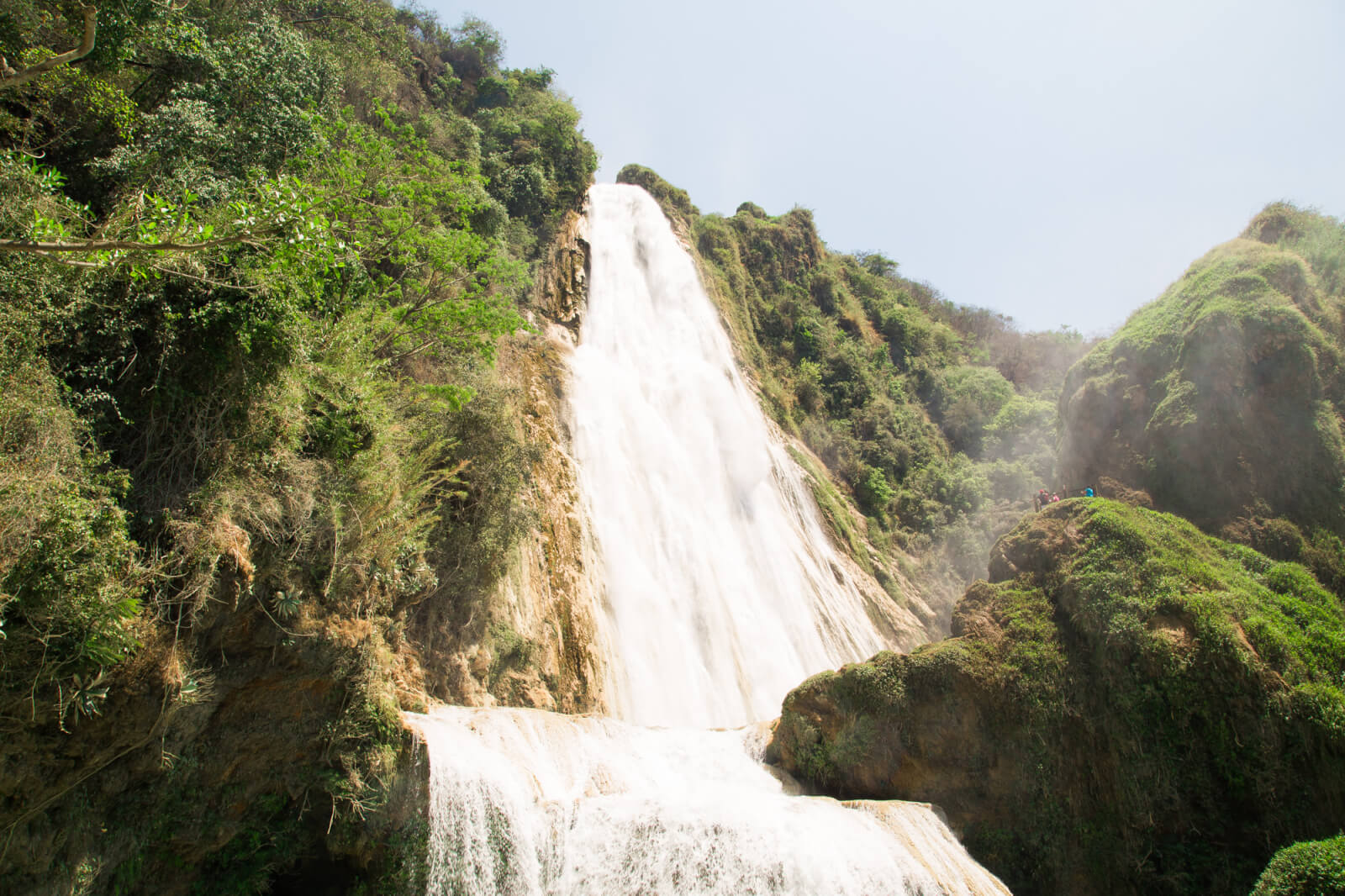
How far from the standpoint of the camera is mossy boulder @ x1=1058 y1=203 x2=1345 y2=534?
1473 cm

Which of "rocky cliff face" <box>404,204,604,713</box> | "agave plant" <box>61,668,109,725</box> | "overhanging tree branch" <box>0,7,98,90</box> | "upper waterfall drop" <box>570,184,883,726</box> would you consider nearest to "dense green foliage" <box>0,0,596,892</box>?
"agave plant" <box>61,668,109,725</box>

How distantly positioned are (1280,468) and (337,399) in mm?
20163

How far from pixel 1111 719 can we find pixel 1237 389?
11.1 metres

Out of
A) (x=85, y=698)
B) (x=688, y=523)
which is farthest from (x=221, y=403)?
(x=688, y=523)

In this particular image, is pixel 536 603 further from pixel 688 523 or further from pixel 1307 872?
pixel 1307 872

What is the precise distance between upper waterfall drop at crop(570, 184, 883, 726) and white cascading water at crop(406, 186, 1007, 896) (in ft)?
0.22

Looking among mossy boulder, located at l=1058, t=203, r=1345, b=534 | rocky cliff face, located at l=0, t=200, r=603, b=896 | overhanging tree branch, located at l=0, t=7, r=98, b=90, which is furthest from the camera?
mossy boulder, located at l=1058, t=203, r=1345, b=534

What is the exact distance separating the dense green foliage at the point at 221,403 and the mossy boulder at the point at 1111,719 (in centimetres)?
783

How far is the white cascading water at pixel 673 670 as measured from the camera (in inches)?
288

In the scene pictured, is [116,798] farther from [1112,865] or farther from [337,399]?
[1112,865]

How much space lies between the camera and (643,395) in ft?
72.5

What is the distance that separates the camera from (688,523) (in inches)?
755

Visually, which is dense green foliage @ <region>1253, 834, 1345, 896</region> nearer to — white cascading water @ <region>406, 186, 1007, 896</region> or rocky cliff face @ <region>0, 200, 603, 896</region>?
white cascading water @ <region>406, 186, 1007, 896</region>

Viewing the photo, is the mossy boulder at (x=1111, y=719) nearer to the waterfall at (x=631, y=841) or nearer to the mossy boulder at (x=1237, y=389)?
the waterfall at (x=631, y=841)
